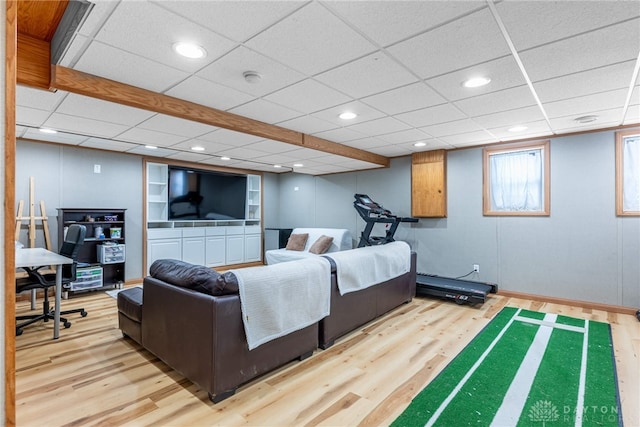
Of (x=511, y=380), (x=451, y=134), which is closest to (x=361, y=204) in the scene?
(x=451, y=134)

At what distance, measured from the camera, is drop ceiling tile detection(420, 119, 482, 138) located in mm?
3684

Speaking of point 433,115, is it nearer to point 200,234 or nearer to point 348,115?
point 348,115

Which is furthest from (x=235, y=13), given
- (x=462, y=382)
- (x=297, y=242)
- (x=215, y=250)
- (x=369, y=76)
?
(x=215, y=250)

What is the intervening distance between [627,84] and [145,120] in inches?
177

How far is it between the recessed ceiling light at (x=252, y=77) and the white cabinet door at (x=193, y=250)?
4.31m

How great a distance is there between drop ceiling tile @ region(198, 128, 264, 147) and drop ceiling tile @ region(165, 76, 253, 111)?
61cm

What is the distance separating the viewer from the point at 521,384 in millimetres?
2305

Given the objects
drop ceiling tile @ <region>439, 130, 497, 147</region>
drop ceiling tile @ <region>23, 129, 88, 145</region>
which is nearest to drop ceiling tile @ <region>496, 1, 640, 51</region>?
drop ceiling tile @ <region>439, 130, 497, 147</region>

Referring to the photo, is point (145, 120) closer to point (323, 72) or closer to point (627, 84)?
point (323, 72)

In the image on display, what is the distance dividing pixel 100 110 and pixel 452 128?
3.88 meters

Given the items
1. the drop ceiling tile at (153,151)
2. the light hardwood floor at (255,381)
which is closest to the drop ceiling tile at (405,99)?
the light hardwood floor at (255,381)

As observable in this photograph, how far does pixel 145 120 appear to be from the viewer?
333cm

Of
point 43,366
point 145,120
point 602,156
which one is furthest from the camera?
point 602,156

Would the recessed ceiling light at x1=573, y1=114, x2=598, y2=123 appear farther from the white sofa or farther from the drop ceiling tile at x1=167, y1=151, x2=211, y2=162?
the drop ceiling tile at x1=167, y1=151, x2=211, y2=162
